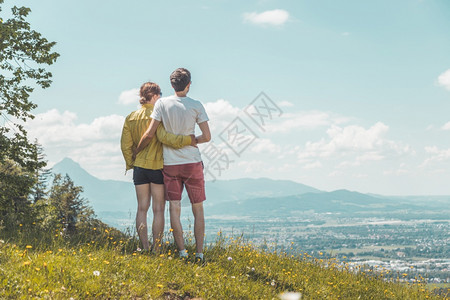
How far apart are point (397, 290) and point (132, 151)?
555cm

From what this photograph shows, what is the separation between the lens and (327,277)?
7.94 metres

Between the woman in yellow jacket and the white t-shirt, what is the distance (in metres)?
0.10

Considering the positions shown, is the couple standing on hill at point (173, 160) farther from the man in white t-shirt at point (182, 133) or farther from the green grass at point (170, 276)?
the green grass at point (170, 276)

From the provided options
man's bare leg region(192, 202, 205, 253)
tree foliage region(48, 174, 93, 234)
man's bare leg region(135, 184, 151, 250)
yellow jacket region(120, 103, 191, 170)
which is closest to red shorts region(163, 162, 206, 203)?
man's bare leg region(192, 202, 205, 253)

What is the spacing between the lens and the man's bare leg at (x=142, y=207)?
664 centimetres

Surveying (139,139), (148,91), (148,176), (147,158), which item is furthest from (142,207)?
(148,91)

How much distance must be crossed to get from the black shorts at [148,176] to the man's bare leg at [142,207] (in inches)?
3.2

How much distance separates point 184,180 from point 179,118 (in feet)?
3.03

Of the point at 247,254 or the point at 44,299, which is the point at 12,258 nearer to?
the point at 44,299

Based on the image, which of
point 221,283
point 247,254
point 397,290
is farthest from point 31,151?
point 397,290

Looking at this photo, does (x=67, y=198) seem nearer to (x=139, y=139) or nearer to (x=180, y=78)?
(x=139, y=139)

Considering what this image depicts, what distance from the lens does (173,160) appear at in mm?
6430

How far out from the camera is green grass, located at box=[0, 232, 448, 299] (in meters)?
4.61

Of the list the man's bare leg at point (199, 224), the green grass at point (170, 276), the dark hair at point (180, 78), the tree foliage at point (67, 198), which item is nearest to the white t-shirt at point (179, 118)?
the dark hair at point (180, 78)
